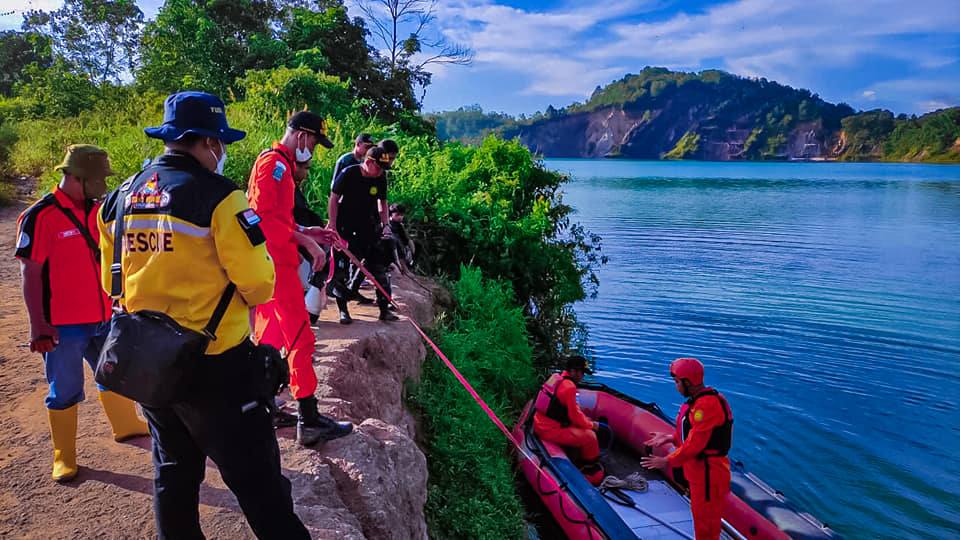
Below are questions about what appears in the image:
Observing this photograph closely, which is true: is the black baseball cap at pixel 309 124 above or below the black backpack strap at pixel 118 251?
above

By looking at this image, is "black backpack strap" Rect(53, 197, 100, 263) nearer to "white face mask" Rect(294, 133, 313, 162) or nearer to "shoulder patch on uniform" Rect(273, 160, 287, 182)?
"shoulder patch on uniform" Rect(273, 160, 287, 182)

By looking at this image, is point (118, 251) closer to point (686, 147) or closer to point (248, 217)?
point (248, 217)

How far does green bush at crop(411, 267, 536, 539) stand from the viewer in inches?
201

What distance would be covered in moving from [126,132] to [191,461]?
10.00 meters

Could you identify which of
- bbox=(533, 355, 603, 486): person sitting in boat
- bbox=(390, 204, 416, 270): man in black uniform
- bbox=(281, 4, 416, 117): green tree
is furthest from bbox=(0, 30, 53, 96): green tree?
bbox=(533, 355, 603, 486): person sitting in boat

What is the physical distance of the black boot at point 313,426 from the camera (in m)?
3.73

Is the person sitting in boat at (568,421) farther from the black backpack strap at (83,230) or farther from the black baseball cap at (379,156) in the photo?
the black backpack strap at (83,230)

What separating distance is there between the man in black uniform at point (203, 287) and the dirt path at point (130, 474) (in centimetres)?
78

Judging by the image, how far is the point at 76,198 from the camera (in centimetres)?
332

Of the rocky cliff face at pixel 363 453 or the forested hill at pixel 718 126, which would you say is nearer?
the rocky cliff face at pixel 363 453

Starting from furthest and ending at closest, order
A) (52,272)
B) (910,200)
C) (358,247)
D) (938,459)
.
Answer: (910,200) → (938,459) → (358,247) → (52,272)

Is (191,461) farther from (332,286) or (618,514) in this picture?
(618,514)

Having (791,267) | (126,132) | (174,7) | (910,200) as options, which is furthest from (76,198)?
(910,200)

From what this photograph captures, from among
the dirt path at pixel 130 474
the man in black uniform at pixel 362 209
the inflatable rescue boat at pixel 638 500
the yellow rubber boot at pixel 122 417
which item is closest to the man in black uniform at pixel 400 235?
the man in black uniform at pixel 362 209
